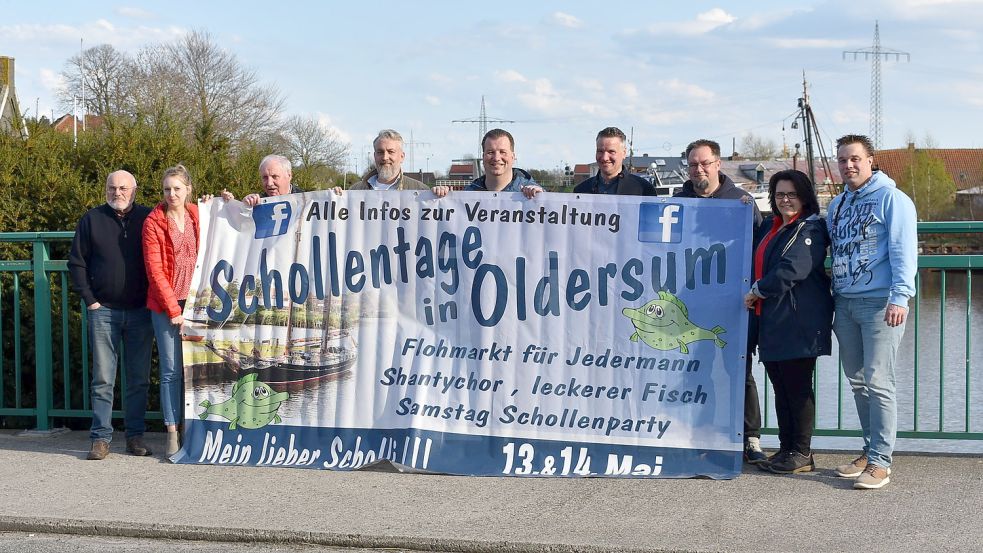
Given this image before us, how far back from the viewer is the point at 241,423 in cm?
662

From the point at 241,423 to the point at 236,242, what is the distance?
1153 millimetres

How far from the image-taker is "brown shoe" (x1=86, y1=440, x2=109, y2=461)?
669cm

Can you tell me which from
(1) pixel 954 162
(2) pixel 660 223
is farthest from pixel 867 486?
(1) pixel 954 162

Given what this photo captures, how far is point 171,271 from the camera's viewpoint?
21.9ft

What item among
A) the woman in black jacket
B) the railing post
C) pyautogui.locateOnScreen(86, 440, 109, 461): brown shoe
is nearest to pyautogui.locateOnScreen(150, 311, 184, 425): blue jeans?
pyautogui.locateOnScreen(86, 440, 109, 461): brown shoe

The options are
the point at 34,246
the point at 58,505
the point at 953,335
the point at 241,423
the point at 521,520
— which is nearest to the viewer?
the point at 521,520

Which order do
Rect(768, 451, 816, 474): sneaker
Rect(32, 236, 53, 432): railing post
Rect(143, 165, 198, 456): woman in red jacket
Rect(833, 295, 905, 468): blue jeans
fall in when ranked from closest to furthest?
Rect(833, 295, 905, 468): blue jeans → Rect(768, 451, 816, 474): sneaker → Rect(143, 165, 198, 456): woman in red jacket → Rect(32, 236, 53, 432): railing post

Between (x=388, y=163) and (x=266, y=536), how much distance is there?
2.68 meters

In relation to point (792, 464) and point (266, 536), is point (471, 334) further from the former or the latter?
point (792, 464)

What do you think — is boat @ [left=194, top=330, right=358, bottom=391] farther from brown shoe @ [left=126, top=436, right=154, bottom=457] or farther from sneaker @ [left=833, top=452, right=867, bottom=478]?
sneaker @ [left=833, top=452, right=867, bottom=478]

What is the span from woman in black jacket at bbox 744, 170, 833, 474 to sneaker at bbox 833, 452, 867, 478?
0.21m

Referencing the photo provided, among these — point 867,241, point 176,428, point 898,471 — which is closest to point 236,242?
point 176,428

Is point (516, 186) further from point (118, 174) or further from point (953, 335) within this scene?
point (953, 335)

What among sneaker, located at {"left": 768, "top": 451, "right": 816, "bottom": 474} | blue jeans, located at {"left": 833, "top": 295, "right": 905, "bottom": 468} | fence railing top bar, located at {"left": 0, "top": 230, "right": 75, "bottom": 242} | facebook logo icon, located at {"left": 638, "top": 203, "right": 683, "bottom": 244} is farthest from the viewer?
fence railing top bar, located at {"left": 0, "top": 230, "right": 75, "bottom": 242}
